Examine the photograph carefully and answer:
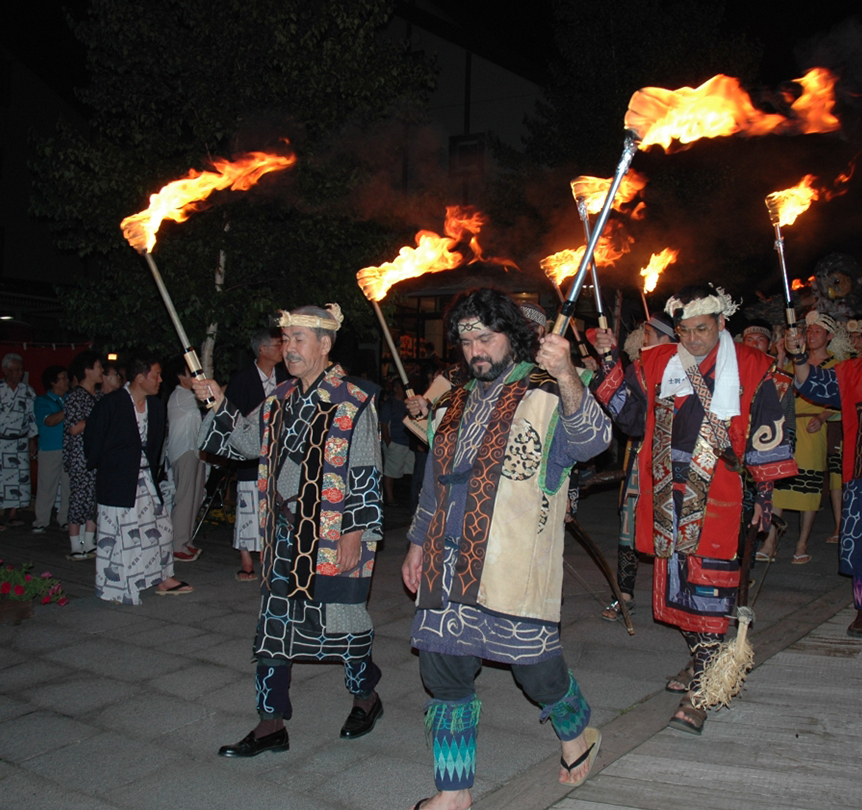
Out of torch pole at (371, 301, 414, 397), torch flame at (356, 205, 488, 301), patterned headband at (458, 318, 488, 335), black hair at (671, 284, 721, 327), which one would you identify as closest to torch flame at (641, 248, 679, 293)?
torch flame at (356, 205, 488, 301)

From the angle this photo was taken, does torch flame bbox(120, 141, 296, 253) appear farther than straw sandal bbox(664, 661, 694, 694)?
No

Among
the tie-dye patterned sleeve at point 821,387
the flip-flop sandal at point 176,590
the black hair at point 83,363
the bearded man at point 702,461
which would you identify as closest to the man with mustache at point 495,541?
the bearded man at point 702,461

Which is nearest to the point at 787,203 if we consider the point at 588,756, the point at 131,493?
the point at 588,756

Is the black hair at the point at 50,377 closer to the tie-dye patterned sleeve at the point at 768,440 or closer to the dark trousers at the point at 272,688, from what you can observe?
the dark trousers at the point at 272,688

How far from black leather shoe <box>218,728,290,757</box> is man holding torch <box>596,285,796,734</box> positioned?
6.33ft

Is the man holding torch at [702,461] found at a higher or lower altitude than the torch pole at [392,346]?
lower

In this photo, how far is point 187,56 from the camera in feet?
26.5

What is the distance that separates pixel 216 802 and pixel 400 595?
3.47 meters

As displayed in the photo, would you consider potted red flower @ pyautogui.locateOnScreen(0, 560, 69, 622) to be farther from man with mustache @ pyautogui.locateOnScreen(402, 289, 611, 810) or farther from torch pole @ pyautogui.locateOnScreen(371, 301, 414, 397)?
man with mustache @ pyautogui.locateOnScreen(402, 289, 611, 810)

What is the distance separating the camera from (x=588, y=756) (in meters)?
3.49

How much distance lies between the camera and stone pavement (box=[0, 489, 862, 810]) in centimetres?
351

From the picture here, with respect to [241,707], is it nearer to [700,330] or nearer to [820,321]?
[700,330]

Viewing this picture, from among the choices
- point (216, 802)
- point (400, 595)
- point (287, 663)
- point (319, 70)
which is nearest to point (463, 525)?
point (287, 663)

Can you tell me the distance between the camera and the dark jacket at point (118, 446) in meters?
6.47
